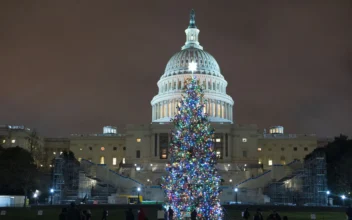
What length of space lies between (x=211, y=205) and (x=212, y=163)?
2.77 m

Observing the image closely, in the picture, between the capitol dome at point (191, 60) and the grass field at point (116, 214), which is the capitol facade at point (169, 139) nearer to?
the capitol dome at point (191, 60)

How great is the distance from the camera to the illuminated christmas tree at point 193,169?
32.2 m

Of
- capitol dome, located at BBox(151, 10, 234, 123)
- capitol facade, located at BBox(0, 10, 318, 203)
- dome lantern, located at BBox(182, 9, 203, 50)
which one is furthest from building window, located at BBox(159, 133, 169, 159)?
dome lantern, located at BBox(182, 9, 203, 50)

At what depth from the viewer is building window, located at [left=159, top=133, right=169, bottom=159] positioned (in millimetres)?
114369

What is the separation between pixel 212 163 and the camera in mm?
33125

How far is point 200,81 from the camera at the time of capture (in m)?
130

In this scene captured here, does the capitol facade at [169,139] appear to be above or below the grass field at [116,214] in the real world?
above

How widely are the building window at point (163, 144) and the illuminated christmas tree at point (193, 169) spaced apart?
265 ft

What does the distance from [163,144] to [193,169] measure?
83.3 metres

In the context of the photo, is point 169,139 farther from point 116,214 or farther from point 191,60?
point 116,214

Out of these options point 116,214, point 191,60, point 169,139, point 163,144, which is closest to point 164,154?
point 163,144

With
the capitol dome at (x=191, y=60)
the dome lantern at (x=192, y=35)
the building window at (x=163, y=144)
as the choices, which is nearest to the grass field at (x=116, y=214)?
the building window at (x=163, y=144)

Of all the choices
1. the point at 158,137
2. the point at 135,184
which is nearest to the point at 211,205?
the point at 135,184

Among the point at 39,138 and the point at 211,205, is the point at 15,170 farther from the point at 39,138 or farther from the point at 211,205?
the point at 39,138
